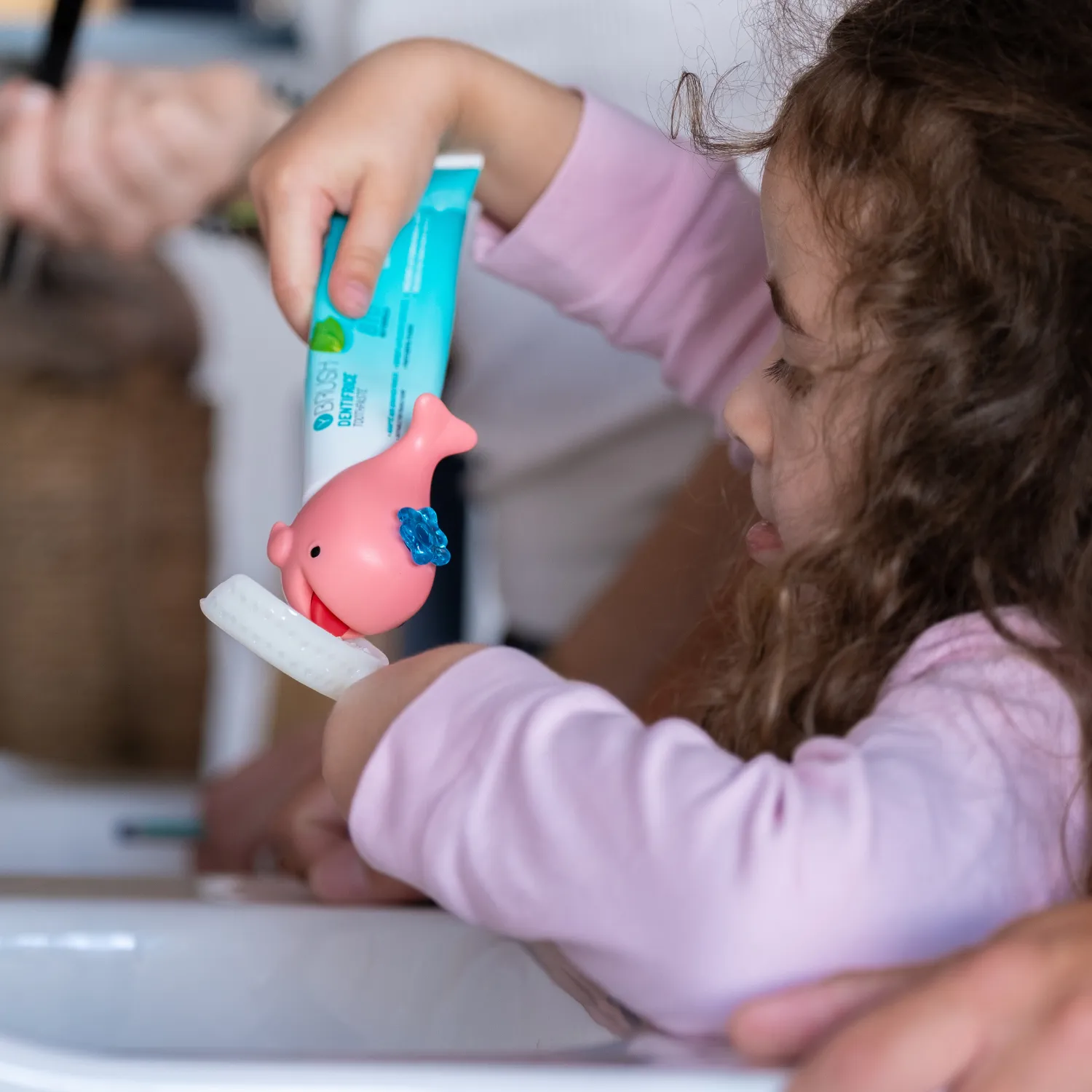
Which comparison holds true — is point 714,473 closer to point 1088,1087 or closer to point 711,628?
point 711,628

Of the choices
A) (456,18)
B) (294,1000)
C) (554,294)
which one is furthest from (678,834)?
(456,18)

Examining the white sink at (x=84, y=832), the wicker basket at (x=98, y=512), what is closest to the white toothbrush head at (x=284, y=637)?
the white sink at (x=84, y=832)

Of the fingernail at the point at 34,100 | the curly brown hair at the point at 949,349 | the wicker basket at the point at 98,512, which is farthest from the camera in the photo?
the wicker basket at the point at 98,512

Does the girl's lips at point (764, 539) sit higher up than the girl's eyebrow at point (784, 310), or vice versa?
the girl's eyebrow at point (784, 310)

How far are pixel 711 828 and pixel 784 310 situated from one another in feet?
0.64

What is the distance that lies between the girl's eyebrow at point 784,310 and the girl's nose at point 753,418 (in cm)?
3

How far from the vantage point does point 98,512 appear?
1223 mm

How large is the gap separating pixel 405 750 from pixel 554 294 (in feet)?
1.07

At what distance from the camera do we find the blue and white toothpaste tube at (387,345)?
17.6 inches

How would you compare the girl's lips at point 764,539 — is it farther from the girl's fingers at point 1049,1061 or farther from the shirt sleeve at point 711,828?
the girl's fingers at point 1049,1061

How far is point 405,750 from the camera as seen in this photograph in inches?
14.6

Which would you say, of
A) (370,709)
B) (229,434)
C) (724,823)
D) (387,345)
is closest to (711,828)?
(724,823)

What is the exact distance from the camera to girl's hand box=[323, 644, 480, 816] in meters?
0.39

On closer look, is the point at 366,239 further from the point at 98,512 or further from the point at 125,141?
the point at 98,512
